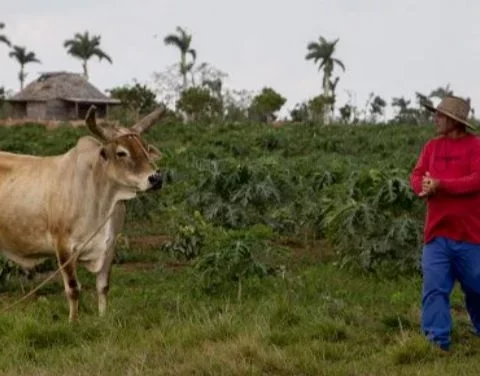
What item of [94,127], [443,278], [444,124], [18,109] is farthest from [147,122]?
[18,109]

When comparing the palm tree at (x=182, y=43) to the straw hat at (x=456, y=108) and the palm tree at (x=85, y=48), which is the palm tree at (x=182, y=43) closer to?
the palm tree at (x=85, y=48)

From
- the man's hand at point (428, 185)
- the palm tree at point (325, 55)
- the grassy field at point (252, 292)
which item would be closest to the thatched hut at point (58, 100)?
the palm tree at point (325, 55)

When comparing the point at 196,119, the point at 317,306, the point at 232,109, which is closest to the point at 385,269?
the point at 317,306

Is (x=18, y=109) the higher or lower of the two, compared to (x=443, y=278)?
higher

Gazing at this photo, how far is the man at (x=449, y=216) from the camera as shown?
233 inches

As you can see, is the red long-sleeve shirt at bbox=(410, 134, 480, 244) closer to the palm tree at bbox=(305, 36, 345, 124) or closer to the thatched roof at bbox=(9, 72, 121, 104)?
the thatched roof at bbox=(9, 72, 121, 104)

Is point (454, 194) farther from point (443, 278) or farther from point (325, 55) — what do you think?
point (325, 55)

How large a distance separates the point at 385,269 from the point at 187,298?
2.10 meters

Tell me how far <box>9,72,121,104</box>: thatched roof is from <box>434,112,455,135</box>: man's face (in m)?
44.5

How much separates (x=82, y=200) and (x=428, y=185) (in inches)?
115

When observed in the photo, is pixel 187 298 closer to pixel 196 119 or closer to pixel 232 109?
pixel 196 119

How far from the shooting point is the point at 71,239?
7.48 metres

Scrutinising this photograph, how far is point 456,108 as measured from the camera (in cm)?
600

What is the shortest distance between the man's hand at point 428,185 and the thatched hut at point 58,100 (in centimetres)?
4510
